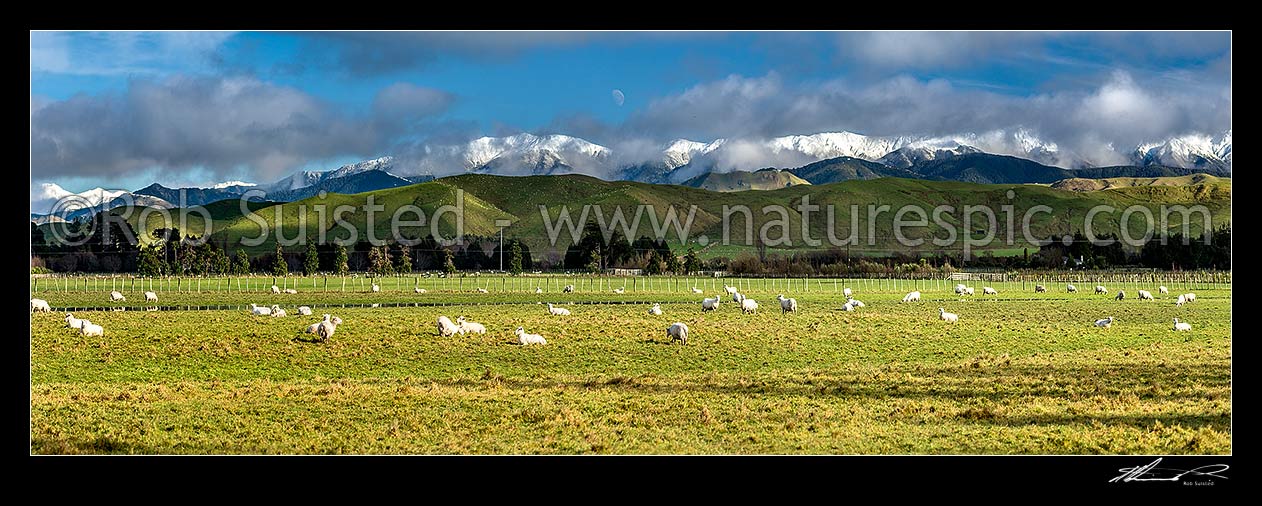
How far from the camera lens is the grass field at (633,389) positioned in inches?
557

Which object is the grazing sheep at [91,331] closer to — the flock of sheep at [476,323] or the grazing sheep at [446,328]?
the flock of sheep at [476,323]

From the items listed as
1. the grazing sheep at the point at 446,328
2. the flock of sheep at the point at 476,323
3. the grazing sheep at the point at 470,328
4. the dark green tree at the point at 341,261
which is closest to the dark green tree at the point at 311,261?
the dark green tree at the point at 341,261

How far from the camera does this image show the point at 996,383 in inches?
781

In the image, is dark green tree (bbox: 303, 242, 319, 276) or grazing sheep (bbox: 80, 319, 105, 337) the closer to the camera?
grazing sheep (bbox: 80, 319, 105, 337)

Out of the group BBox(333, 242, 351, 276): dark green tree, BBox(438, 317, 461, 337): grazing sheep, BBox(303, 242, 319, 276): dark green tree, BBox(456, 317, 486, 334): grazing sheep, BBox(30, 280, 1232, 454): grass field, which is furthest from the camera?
BBox(333, 242, 351, 276): dark green tree

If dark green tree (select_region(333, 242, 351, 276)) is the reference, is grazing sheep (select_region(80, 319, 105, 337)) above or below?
below

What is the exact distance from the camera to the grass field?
14148mm

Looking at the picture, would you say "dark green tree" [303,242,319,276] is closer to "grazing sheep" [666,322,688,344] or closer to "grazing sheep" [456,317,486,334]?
"grazing sheep" [456,317,486,334]

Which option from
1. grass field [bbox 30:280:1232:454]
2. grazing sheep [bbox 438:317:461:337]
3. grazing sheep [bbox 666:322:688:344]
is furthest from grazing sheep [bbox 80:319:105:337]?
grazing sheep [bbox 666:322:688:344]

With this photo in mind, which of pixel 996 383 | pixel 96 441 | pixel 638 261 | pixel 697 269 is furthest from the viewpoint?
pixel 638 261

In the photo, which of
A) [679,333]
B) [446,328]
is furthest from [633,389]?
[446,328]
